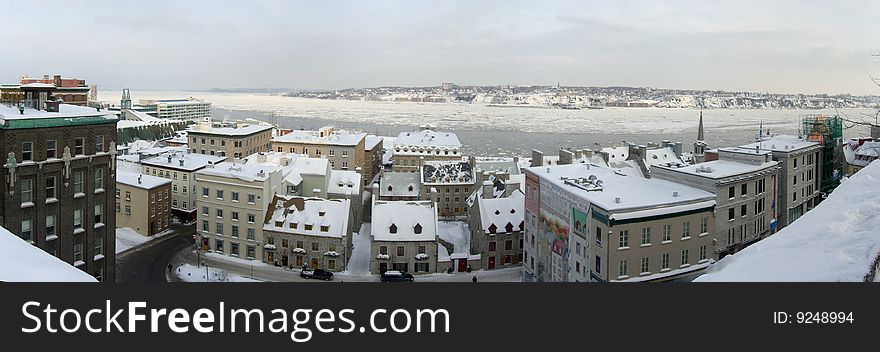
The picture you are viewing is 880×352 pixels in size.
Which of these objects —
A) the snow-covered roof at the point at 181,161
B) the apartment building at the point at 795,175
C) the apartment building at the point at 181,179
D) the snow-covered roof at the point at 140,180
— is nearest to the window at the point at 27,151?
the snow-covered roof at the point at 140,180

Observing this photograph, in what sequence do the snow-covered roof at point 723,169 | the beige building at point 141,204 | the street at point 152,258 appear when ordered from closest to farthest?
the snow-covered roof at point 723,169
the street at point 152,258
the beige building at point 141,204

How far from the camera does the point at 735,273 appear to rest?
6.78 metres

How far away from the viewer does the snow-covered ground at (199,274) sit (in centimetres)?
2816

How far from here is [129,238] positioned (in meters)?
35.0

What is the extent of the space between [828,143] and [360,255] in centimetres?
2229

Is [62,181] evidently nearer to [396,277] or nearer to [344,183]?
[396,277]

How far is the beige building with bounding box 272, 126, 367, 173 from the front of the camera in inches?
2179

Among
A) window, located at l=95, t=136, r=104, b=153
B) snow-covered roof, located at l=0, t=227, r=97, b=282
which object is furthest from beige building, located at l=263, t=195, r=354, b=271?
snow-covered roof, located at l=0, t=227, r=97, b=282

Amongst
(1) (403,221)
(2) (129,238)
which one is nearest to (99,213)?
(1) (403,221)

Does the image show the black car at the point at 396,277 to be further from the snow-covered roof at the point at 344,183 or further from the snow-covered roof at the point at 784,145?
the snow-covered roof at the point at 784,145

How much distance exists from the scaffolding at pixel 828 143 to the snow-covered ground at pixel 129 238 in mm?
32677

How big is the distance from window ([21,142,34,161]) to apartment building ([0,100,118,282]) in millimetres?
23

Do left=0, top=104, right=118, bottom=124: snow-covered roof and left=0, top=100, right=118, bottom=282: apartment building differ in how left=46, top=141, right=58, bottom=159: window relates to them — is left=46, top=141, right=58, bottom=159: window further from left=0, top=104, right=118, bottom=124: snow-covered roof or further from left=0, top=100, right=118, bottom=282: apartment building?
left=0, top=104, right=118, bottom=124: snow-covered roof

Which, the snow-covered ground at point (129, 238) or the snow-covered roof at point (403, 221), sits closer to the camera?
the snow-covered roof at point (403, 221)
